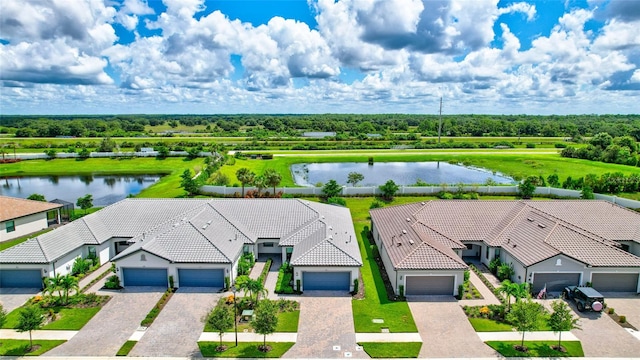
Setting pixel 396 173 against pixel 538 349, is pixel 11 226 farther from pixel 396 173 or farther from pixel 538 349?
pixel 396 173

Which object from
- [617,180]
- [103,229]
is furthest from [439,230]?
[617,180]

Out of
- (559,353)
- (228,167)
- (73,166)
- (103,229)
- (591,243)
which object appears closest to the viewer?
(559,353)

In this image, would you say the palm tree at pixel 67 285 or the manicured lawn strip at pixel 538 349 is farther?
the palm tree at pixel 67 285

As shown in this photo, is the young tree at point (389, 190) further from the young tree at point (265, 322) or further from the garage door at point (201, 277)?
the young tree at point (265, 322)

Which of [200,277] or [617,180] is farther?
[617,180]

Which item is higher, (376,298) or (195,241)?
(195,241)

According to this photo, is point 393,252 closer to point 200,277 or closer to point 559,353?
point 559,353

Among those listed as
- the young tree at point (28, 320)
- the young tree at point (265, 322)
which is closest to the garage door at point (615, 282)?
the young tree at point (265, 322)
